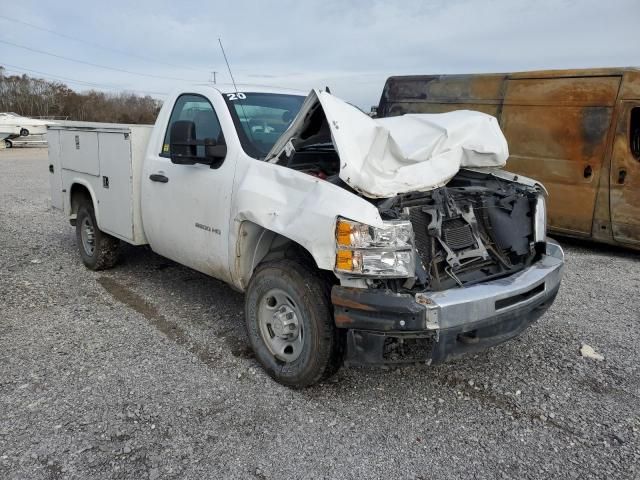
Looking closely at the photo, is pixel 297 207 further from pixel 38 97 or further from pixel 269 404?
pixel 38 97

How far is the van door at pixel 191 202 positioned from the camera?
3914mm

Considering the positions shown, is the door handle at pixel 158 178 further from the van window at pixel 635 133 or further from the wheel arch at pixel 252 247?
the van window at pixel 635 133

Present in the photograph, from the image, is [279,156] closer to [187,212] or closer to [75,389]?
[187,212]

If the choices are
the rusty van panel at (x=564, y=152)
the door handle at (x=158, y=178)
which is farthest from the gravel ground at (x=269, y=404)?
the rusty van panel at (x=564, y=152)

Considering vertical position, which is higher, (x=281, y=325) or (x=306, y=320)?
(x=306, y=320)

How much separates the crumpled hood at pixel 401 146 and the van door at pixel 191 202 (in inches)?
23.7

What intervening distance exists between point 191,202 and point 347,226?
5.85ft

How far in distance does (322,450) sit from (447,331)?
3.13 ft

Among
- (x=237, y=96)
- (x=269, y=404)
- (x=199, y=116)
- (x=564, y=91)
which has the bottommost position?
(x=269, y=404)

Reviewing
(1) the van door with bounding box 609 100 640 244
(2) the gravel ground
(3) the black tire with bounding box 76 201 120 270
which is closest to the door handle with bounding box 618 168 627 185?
(1) the van door with bounding box 609 100 640 244

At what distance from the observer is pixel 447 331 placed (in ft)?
9.24

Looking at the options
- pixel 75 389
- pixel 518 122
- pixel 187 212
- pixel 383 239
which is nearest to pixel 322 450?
pixel 383 239

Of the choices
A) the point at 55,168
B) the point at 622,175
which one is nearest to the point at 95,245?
the point at 55,168

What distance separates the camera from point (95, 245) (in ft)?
19.1
